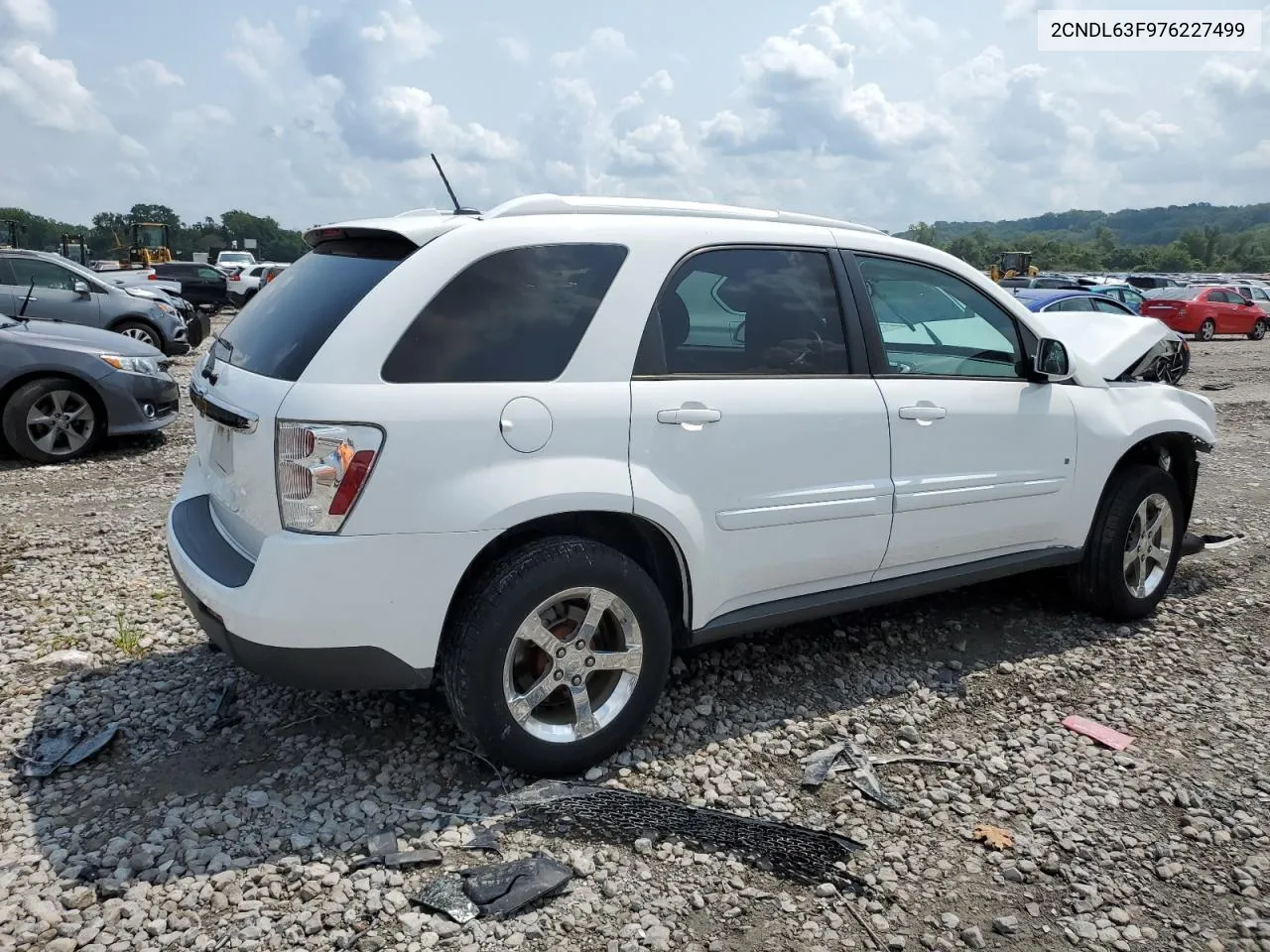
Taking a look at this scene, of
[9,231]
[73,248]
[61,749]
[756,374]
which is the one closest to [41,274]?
[61,749]

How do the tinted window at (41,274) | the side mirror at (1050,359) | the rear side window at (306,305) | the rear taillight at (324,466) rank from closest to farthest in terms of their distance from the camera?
the rear taillight at (324,466) → the rear side window at (306,305) → the side mirror at (1050,359) → the tinted window at (41,274)

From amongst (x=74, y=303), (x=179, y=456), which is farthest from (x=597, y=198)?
(x=74, y=303)

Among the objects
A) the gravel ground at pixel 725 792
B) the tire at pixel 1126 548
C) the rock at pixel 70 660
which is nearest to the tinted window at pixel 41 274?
the gravel ground at pixel 725 792

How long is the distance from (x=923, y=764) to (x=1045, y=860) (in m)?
0.61

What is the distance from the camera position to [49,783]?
3221mm

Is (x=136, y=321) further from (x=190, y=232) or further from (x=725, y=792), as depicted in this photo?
(x=190, y=232)

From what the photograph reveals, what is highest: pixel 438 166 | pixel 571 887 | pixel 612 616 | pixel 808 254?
pixel 438 166

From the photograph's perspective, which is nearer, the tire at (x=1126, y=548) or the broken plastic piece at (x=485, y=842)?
the broken plastic piece at (x=485, y=842)

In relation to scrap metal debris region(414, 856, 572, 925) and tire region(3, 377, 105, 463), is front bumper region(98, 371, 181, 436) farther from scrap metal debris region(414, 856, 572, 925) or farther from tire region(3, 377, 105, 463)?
scrap metal debris region(414, 856, 572, 925)

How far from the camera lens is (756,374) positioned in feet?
11.7

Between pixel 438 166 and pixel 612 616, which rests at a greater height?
pixel 438 166

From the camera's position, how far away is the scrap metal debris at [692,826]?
9.59 ft

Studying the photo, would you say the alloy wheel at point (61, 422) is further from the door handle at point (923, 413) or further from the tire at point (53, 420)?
the door handle at point (923, 413)

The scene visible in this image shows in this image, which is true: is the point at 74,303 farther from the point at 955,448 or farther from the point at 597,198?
the point at 955,448
